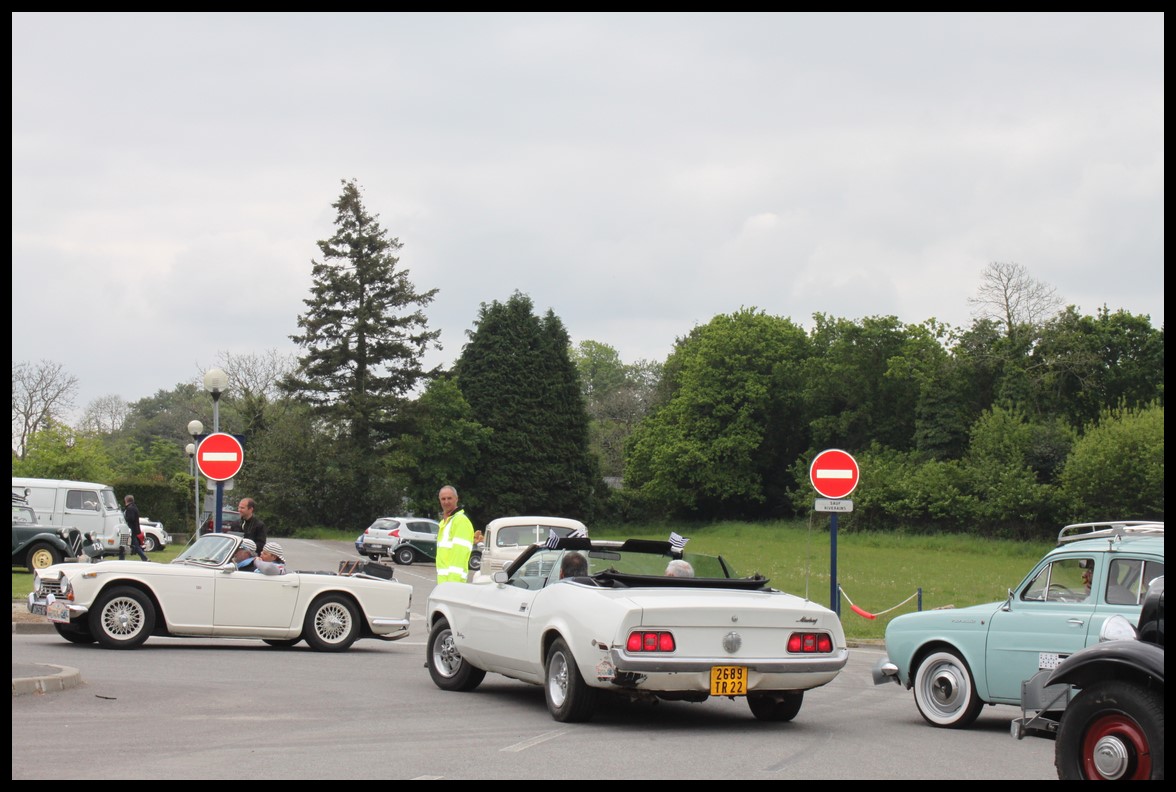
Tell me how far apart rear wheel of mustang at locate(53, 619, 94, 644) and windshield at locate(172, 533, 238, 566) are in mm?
1298

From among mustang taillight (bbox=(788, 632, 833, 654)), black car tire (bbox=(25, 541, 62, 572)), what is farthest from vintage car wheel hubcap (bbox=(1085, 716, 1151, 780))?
black car tire (bbox=(25, 541, 62, 572))

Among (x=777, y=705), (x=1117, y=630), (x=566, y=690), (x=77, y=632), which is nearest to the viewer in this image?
(x=1117, y=630)

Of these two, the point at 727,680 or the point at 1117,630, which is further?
the point at 727,680

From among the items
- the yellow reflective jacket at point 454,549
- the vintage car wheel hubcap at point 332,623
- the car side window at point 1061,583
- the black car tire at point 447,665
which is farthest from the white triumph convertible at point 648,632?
the vintage car wheel hubcap at point 332,623

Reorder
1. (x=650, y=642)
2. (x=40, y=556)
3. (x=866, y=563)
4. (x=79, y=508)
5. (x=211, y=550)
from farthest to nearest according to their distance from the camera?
(x=866, y=563)
(x=79, y=508)
(x=40, y=556)
(x=211, y=550)
(x=650, y=642)

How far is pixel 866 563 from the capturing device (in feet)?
150

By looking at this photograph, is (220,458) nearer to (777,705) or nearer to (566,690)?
(566,690)

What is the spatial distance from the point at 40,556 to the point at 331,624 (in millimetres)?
16303

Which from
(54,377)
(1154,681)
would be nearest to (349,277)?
(54,377)

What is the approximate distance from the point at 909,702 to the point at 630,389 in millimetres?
98798

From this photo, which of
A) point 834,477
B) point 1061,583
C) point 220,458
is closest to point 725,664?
point 1061,583

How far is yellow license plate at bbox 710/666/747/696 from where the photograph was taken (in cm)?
967

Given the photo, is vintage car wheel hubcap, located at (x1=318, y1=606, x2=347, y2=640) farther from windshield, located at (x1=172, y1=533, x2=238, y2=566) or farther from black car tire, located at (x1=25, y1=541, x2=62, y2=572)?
black car tire, located at (x1=25, y1=541, x2=62, y2=572)

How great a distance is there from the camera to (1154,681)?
659cm
